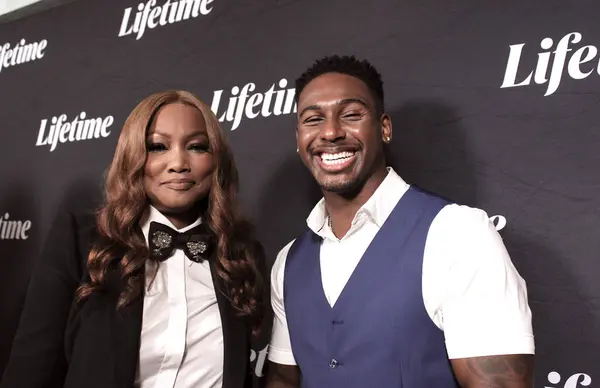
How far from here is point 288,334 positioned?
5.24ft

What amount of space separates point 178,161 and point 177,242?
0.21 m

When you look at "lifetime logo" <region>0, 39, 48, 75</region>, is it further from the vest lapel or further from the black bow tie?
the vest lapel

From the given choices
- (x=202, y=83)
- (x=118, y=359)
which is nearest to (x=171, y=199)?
(x=118, y=359)

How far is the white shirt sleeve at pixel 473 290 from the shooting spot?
1248 millimetres

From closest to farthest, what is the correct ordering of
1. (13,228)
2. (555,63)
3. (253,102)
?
(555,63)
(253,102)
(13,228)

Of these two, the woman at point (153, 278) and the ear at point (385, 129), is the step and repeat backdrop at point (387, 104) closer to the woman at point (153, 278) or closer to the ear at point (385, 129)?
the ear at point (385, 129)

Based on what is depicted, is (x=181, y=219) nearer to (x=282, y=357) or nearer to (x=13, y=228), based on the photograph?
(x=282, y=357)

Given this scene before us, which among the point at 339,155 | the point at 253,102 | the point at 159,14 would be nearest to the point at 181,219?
the point at 339,155

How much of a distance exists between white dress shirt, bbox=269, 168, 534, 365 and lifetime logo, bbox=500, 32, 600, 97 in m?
0.57

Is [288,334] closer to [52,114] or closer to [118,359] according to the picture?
[118,359]

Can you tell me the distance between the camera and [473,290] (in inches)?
50.7

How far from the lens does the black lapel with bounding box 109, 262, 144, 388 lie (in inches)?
54.0

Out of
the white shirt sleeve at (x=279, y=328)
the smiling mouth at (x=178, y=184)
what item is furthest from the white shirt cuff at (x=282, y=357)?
the smiling mouth at (x=178, y=184)

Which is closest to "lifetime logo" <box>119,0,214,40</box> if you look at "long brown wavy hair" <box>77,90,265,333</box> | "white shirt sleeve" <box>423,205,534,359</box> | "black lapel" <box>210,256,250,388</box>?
"long brown wavy hair" <box>77,90,265,333</box>
